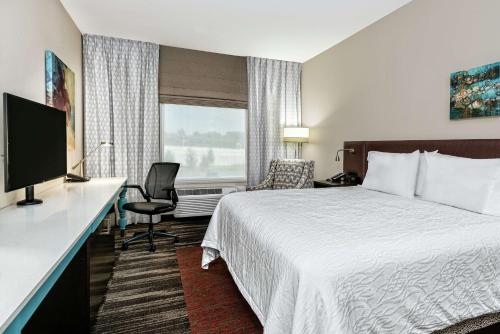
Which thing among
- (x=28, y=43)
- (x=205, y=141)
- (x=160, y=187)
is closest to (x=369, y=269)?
(x=28, y=43)

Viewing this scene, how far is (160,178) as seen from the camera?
12.1ft

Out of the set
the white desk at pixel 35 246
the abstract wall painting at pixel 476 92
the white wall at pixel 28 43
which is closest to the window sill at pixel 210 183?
the white wall at pixel 28 43

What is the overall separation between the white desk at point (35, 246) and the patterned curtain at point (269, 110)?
295cm

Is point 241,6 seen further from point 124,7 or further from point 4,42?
point 4,42

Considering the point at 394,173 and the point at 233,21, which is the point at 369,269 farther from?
the point at 233,21

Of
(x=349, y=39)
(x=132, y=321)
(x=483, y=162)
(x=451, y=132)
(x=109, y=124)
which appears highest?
(x=349, y=39)

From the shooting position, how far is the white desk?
0.81m

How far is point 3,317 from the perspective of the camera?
698mm

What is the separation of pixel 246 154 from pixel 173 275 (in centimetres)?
265

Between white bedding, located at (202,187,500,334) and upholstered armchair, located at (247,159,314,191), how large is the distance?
2227 mm

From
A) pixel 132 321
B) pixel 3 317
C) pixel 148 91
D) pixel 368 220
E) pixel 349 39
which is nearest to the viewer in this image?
pixel 3 317

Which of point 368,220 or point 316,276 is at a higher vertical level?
point 368,220

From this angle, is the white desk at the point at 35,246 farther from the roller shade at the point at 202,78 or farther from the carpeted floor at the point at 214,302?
the roller shade at the point at 202,78

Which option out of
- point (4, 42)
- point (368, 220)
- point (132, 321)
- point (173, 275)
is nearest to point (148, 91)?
point (4, 42)
